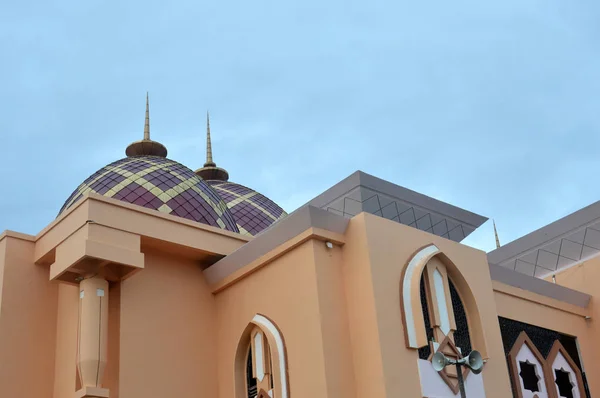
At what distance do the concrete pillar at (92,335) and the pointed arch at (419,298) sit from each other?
10.1ft

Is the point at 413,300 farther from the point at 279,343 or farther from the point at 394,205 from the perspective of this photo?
the point at 394,205

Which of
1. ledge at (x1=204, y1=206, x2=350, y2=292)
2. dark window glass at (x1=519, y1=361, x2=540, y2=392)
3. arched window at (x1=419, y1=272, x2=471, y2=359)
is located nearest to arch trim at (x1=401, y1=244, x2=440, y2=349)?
arched window at (x1=419, y1=272, x2=471, y2=359)

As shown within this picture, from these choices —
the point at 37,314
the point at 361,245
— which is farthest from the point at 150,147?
the point at 361,245

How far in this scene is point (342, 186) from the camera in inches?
418

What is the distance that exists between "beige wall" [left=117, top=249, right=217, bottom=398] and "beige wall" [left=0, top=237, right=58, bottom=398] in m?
0.89

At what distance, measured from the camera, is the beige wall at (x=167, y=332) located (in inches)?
351

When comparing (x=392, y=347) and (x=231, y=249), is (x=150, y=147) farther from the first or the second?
(x=392, y=347)

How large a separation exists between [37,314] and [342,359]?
3398 mm

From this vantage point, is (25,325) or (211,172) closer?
(25,325)

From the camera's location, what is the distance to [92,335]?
857 cm

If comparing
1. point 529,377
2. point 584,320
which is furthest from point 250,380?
point 584,320

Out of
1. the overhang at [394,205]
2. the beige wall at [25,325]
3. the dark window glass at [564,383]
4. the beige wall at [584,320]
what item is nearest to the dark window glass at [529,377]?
the dark window glass at [564,383]

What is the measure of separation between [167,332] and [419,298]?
282 cm

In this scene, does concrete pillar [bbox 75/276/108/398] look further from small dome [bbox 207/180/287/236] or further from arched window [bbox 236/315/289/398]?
small dome [bbox 207/180/287/236]
